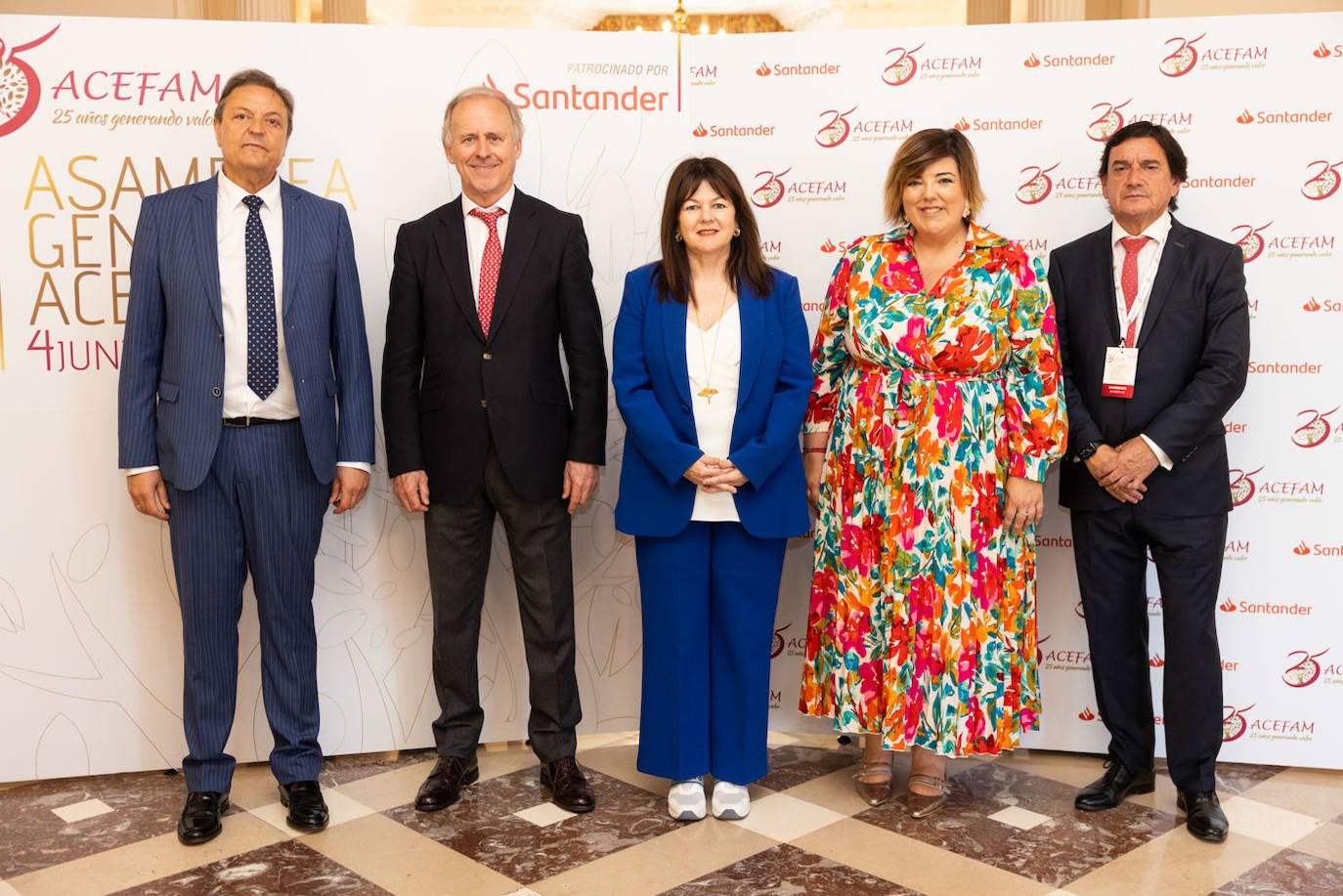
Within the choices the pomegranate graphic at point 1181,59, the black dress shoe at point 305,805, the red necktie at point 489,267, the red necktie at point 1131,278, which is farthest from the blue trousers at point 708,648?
the pomegranate graphic at point 1181,59

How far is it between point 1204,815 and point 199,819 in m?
2.48

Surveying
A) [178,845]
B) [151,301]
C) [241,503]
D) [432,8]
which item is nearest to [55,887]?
[178,845]

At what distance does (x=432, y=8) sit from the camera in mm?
8938

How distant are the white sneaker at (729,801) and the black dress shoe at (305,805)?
1.00 m

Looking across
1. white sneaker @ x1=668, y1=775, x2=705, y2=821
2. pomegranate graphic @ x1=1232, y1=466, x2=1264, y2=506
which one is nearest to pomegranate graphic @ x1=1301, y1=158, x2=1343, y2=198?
pomegranate graphic @ x1=1232, y1=466, x2=1264, y2=506

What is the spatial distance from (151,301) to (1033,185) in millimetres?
2424

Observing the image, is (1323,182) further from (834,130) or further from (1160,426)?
(834,130)

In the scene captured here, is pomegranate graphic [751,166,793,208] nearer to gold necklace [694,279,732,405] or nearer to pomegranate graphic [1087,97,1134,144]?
gold necklace [694,279,732,405]

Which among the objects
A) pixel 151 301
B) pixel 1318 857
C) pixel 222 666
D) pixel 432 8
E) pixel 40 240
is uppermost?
pixel 432 8

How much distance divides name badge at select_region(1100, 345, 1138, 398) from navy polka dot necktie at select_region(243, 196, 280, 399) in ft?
6.89

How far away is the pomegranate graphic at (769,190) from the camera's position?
354 centimetres

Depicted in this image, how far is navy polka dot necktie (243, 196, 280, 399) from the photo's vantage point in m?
2.86

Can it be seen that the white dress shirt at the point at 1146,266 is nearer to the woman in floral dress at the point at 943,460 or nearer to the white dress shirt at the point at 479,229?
the woman in floral dress at the point at 943,460

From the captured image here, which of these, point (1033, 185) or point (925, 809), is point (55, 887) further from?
point (1033, 185)
